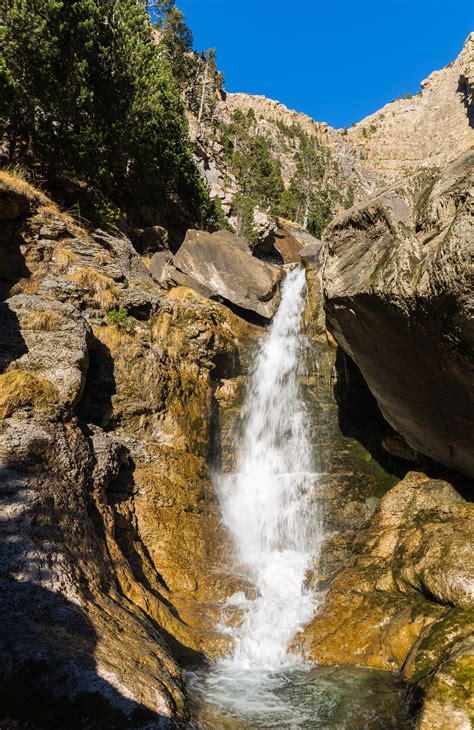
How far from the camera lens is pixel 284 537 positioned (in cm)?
1334

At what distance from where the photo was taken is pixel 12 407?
8.18m

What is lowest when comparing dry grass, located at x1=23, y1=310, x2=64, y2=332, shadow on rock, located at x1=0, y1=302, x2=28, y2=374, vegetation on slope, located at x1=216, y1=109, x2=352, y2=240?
shadow on rock, located at x1=0, y1=302, x2=28, y2=374

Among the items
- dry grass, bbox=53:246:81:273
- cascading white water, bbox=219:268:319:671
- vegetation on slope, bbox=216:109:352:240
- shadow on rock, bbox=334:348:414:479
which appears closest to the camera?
cascading white water, bbox=219:268:319:671

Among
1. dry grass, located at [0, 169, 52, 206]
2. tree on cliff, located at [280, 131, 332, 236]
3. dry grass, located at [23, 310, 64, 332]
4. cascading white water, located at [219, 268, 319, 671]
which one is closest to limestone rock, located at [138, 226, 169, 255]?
dry grass, located at [0, 169, 52, 206]

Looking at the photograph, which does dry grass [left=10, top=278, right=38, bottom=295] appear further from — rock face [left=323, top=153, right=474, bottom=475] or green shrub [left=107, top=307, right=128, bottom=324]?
rock face [left=323, top=153, right=474, bottom=475]

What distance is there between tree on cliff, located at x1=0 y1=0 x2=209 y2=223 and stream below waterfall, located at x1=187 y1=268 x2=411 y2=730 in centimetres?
1059

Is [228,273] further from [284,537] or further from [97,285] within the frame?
[284,537]

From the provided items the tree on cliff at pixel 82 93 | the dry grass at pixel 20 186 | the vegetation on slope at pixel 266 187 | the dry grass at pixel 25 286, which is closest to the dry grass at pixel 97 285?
the dry grass at pixel 25 286

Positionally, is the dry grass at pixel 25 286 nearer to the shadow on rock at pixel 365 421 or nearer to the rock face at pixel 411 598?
the shadow on rock at pixel 365 421

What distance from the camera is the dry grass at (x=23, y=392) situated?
321 inches

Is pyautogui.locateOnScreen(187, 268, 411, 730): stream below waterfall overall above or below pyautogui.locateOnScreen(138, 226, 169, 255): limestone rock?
below

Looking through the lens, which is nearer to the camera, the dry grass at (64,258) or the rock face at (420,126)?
the dry grass at (64,258)

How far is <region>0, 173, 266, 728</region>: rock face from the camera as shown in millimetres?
4941

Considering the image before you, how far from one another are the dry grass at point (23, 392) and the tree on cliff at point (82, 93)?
9.99 metres
